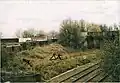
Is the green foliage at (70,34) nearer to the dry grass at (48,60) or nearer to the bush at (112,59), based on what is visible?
the dry grass at (48,60)

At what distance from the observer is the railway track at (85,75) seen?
2.24 m

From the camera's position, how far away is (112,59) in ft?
7.66

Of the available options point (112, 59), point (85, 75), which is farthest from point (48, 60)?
point (112, 59)

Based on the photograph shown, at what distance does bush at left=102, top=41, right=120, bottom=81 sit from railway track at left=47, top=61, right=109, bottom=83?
7cm

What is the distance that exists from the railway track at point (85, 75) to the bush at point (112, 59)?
7cm

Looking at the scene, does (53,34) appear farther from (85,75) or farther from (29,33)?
(85,75)

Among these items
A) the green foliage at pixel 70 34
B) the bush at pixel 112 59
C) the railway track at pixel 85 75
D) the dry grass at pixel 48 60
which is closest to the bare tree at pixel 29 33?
the dry grass at pixel 48 60

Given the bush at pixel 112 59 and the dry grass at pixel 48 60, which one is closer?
the dry grass at pixel 48 60

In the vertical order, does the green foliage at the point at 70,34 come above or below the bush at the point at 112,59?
above

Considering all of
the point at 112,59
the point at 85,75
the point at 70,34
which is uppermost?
the point at 70,34

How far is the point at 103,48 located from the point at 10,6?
3.49ft

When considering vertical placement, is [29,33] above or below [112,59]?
above

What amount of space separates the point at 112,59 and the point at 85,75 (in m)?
0.33

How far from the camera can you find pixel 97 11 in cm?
233
